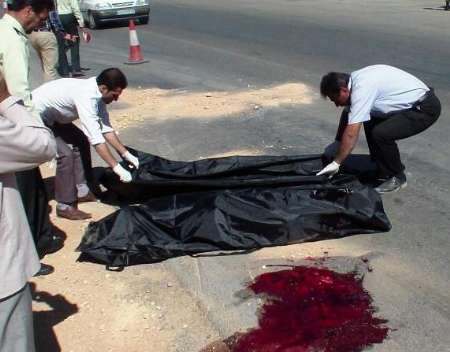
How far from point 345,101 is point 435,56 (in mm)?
6918

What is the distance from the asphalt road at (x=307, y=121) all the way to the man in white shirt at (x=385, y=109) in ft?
1.18

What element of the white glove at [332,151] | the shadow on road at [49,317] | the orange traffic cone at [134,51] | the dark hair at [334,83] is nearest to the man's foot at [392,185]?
the white glove at [332,151]

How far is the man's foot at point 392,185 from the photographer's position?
551 centimetres

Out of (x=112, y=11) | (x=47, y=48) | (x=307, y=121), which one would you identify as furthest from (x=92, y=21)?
(x=307, y=121)

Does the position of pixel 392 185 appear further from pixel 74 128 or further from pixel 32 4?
pixel 32 4

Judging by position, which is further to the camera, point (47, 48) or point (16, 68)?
point (47, 48)

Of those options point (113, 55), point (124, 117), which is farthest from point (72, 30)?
point (124, 117)

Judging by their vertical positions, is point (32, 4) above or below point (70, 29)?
above

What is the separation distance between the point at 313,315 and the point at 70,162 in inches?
103

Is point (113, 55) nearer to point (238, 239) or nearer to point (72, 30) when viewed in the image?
point (72, 30)

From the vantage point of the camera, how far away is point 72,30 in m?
11.2

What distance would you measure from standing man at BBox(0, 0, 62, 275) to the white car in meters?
14.3

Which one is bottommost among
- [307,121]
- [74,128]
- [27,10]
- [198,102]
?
[198,102]

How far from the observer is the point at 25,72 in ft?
13.9
